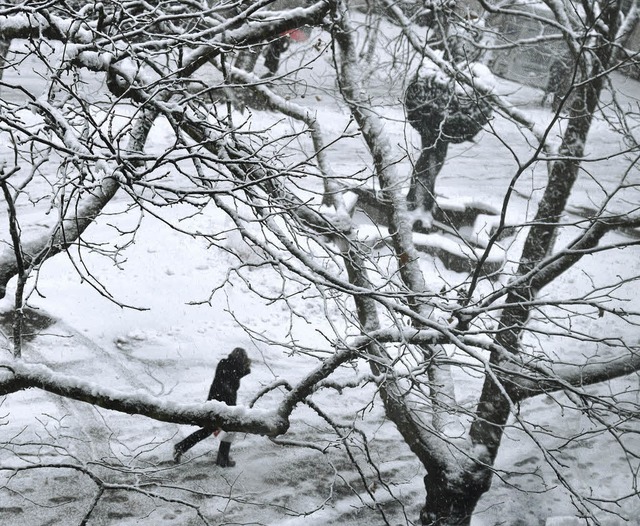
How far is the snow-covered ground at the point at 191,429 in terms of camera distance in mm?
7223

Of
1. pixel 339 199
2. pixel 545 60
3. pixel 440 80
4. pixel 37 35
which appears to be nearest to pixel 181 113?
pixel 37 35

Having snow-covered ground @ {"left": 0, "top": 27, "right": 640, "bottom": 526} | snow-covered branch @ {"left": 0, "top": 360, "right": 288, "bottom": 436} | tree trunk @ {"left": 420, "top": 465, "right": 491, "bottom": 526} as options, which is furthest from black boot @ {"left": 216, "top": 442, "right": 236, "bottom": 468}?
snow-covered branch @ {"left": 0, "top": 360, "right": 288, "bottom": 436}

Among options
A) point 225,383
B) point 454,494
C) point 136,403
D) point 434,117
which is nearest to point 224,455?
point 225,383

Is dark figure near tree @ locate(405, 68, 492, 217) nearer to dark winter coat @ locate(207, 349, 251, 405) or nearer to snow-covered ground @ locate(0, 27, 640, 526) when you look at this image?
snow-covered ground @ locate(0, 27, 640, 526)

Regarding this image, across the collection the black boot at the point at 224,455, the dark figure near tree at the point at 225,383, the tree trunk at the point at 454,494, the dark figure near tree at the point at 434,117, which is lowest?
the tree trunk at the point at 454,494

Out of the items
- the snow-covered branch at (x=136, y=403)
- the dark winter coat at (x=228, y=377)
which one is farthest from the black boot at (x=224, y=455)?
the snow-covered branch at (x=136, y=403)

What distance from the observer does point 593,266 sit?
50.3ft

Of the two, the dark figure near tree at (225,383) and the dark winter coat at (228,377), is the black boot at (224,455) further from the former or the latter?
the dark winter coat at (228,377)

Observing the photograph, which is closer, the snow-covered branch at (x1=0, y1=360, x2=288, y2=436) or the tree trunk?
the snow-covered branch at (x1=0, y1=360, x2=288, y2=436)

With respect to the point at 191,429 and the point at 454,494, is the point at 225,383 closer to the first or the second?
the point at 191,429

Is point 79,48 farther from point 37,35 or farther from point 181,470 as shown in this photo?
point 181,470

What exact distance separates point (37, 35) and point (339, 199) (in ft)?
12.1

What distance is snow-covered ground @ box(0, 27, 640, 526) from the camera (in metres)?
7.22

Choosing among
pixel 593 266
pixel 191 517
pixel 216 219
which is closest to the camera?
pixel 191 517
